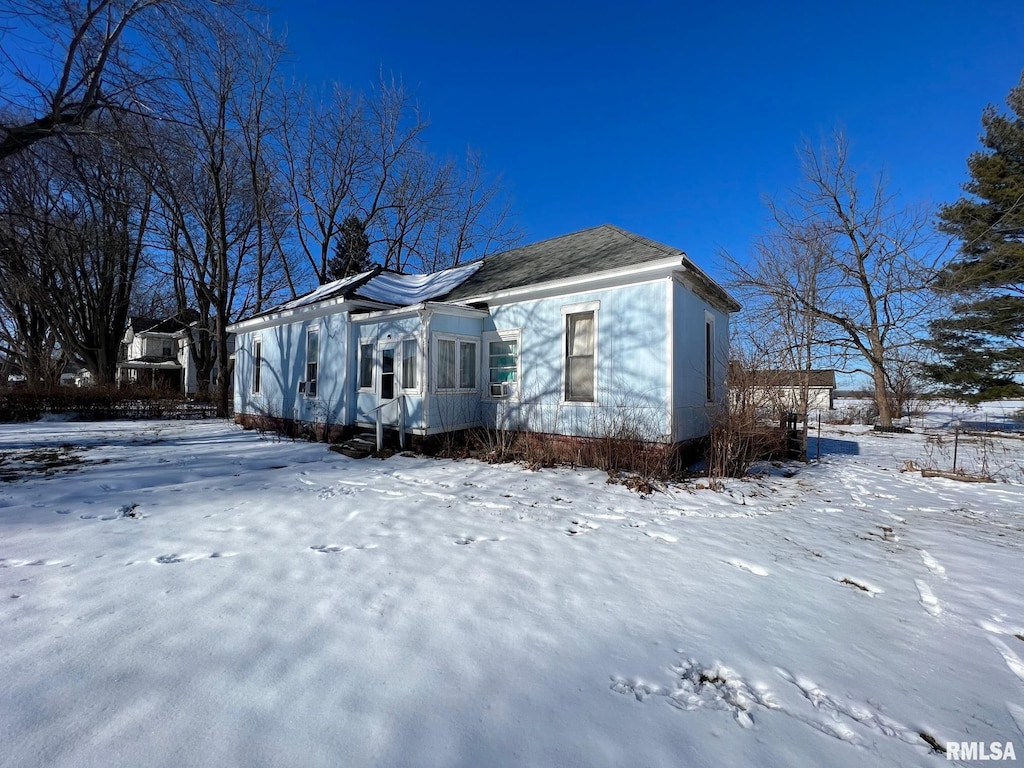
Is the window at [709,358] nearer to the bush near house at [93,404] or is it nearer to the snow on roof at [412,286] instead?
the snow on roof at [412,286]

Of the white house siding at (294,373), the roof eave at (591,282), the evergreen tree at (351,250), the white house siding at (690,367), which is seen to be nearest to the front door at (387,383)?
the white house siding at (294,373)

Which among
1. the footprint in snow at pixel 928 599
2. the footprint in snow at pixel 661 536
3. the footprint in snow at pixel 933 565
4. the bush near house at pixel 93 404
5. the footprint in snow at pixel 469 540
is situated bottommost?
the footprint in snow at pixel 933 565

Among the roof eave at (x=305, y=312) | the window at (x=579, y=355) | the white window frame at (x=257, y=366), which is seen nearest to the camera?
the window at (x=579, y=355)

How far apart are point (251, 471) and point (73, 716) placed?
571cm

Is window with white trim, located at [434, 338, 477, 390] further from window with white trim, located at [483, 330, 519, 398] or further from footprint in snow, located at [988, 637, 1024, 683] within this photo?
footprint in snow, located at [988, 637, 1024, 683]

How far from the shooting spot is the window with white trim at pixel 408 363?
9.02 meters

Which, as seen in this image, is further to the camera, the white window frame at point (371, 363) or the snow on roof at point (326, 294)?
the snow on roof at point (326, 294)

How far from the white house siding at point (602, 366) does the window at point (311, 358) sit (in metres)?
4.98

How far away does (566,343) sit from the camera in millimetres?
8617

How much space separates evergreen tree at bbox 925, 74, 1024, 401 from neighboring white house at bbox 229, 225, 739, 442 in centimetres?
1282

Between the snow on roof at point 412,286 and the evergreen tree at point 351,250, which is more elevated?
the evergreen tree at point 351,250

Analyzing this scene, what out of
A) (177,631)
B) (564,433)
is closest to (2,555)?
(177,631)

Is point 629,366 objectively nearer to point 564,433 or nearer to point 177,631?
point 564,433

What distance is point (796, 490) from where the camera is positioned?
21.7 feet
